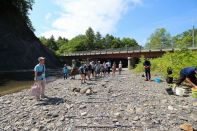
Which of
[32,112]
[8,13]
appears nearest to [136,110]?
[32,112]

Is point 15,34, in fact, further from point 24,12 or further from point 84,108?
point 84,108

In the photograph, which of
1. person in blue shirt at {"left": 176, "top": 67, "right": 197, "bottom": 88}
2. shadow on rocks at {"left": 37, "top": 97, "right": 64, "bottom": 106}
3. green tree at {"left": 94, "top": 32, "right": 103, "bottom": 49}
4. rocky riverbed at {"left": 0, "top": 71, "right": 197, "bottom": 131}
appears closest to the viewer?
rocky riverbed at {"left": 0, "top": 71, "right": 197, "bottom": 131}

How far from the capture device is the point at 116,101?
38.7 feet

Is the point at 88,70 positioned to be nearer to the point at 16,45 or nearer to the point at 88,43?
the point at 16,45

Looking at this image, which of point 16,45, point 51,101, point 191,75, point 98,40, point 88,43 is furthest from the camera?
point 98,40

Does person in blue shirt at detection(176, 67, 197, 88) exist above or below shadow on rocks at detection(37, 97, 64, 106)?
above

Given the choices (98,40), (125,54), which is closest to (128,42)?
(98,40)

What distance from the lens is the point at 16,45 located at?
5288 cm

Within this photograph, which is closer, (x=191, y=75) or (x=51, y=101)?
(x=191, y=75)

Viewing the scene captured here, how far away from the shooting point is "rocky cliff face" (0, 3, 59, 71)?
4891 cm

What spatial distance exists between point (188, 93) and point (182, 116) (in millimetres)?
4770

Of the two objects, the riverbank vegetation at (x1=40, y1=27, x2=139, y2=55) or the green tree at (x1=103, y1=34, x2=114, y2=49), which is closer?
the riverbank vegetation at (x1=40, y1=27, x2=139, y2=55)

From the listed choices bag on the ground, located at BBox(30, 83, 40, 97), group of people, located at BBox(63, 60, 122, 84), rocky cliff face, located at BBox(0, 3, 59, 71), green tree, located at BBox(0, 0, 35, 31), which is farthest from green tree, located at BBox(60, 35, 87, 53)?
bag on the ground, located at BBox(30, 83, 40, 97)

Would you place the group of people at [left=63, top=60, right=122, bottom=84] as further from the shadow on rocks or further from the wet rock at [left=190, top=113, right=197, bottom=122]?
the wet rock at [left=190, top=113, right=197, bottom=122]
